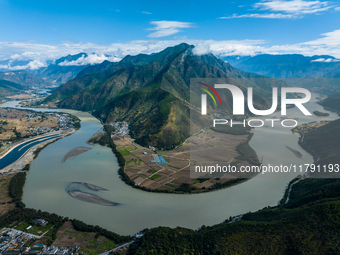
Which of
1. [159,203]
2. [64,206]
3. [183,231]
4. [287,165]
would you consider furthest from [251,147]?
[64,206]

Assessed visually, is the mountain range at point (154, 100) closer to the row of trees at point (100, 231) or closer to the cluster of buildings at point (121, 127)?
the cluster of buildings at point (121, 127)

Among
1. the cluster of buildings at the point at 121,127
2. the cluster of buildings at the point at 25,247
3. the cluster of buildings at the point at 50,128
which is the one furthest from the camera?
the cluster of buildings at the point at 50,128

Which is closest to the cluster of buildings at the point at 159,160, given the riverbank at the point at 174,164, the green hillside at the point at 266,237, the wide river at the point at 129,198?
the riverbank at the point at 174,164

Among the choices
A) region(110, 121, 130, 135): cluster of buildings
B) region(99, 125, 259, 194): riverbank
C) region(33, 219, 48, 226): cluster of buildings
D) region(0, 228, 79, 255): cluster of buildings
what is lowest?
region(0, 228, 79, 255): cluster of buildings

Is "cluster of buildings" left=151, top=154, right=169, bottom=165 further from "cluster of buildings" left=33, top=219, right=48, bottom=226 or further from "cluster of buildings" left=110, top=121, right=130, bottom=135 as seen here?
"cluster of buildings" left=110, top=121, right=130, bottom=135

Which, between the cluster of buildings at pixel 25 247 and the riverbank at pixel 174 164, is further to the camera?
the riverbank at pixel 174 164

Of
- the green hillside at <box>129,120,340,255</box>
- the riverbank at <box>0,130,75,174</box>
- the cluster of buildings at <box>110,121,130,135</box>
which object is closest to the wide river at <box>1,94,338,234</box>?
the riverbank at <box>0,130,75,174</box>

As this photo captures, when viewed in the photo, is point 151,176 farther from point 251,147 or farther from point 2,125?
point 2,125
